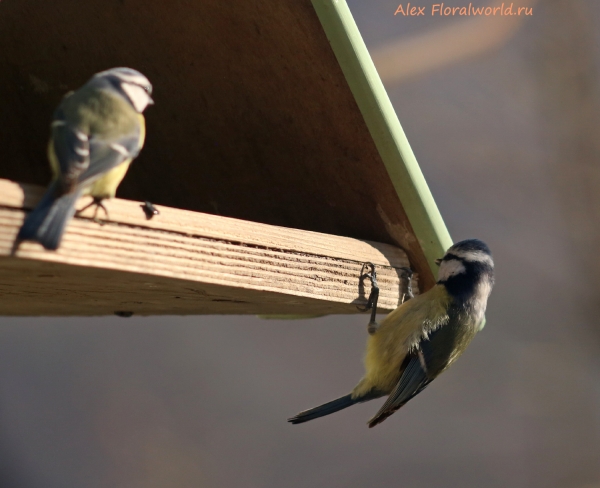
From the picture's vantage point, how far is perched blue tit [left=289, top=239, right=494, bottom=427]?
1.50 metres

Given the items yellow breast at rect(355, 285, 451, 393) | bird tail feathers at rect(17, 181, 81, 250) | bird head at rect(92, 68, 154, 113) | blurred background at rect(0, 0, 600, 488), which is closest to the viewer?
bird tail feathers at rect(17, 181, 81, 250)

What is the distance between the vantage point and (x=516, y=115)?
2.93 metres

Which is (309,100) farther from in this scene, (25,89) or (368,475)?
(368,475)

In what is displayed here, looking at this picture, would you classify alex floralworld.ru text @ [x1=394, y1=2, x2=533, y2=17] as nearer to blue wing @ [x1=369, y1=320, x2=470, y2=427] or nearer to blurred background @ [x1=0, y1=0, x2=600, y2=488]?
blurred background @ [x1=0, y1=0, x2=600, y2=488]

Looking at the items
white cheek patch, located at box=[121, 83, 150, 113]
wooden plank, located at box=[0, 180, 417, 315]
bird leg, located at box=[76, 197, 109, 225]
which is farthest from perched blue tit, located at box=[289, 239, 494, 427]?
bird leg, located at box=[76, 197, 109, 225]

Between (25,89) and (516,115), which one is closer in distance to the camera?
(25,89)

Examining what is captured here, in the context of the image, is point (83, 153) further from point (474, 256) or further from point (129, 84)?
point (474, 256)

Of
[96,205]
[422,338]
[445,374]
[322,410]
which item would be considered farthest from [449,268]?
[445,374]

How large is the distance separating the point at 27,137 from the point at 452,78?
75.3 inches

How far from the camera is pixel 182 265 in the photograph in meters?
0.89

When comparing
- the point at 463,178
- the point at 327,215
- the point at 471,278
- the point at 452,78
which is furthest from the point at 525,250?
the point at 327,215

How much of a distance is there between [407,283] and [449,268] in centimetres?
9

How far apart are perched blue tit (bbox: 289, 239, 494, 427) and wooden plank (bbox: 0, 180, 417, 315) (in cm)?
24

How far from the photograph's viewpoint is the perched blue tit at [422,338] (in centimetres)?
150
